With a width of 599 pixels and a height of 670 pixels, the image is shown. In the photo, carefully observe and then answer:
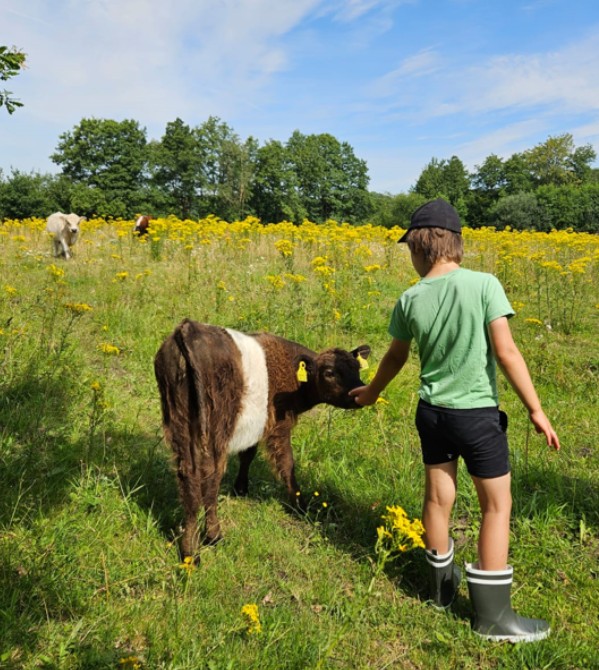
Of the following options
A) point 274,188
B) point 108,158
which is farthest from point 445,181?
point 108,158

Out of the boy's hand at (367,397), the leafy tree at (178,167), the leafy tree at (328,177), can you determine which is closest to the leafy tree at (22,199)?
the leafy tree at (178,167)

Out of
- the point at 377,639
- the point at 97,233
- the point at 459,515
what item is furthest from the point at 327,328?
the point at 97,233

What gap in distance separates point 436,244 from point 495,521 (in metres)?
1.36

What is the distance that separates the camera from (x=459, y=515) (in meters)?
3.22

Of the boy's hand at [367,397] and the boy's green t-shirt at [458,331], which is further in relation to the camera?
the boy's hand at [367,397]

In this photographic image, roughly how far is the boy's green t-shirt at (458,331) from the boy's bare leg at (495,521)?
0.39 m

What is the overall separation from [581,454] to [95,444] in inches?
161

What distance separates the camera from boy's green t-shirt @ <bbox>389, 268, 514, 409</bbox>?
6.88 feet

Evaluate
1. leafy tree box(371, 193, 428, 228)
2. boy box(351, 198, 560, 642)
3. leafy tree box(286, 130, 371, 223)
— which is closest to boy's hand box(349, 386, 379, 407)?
boy box(351, 198, 560, 642)

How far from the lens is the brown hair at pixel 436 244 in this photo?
7.29 feet

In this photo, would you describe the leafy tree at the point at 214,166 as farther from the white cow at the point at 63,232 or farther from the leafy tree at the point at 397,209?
the white cow at the point at 63,232

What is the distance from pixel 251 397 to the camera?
308 cm

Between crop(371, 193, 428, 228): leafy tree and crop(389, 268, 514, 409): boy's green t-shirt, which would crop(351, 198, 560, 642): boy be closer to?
crop(389, 268, 514, 409): boy's green t-shirt

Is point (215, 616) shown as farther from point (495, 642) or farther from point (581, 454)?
point (581, 454)
